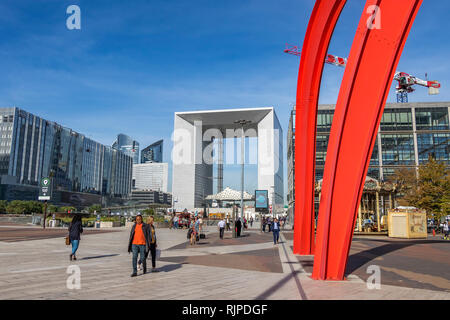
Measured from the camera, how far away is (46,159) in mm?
107938

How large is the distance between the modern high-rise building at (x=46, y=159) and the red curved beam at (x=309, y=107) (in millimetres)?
76816

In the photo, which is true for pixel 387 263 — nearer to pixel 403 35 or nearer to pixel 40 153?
pixel 403 35

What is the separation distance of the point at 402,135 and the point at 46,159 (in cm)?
10147

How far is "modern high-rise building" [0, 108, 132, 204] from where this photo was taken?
93000 millimetres

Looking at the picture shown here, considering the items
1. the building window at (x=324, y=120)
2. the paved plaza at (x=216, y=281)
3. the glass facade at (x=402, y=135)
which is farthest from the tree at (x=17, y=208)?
the paved plaza at (x=216, y=281)

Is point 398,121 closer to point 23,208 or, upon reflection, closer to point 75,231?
point 75,231

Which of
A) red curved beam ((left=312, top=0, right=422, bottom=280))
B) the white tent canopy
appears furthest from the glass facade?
red curved beam ((left=312, top=0, right=422, bottom=280))

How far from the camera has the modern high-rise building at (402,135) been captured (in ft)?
233

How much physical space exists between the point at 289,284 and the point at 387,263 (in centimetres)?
600

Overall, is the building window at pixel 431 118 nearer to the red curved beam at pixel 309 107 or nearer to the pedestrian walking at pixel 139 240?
the red curved beam at pixel 309 107

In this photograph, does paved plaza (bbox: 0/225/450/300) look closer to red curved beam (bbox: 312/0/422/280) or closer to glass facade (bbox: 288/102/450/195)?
red curved beam (bbox: 312/0/422/280)

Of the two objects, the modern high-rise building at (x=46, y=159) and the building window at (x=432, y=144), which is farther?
the modern high-rise building at (x=46, y=159)

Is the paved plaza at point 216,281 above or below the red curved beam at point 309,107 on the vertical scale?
below
